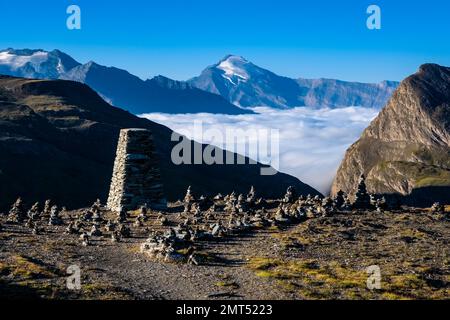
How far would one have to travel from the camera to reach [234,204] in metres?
59.3

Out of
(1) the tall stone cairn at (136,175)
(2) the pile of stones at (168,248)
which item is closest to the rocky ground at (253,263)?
(2) the pile of stones at (168,248)

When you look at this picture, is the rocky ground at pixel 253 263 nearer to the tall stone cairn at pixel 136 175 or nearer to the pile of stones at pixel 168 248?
the pile of stones at pixel 168 248

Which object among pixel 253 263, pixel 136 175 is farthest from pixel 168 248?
pixel 136 175

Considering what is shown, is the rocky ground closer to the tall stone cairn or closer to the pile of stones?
the pile of stones

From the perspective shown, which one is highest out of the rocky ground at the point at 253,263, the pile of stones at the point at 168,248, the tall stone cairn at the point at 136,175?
the tall stone cairn at the point at 136,175

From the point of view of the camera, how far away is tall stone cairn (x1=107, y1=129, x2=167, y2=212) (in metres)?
57.5

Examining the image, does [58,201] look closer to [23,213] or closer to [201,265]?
[23,213]

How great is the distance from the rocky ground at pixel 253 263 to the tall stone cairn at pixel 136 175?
7753mm

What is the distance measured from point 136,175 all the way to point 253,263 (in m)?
26.2

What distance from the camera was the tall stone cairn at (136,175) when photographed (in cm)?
5753

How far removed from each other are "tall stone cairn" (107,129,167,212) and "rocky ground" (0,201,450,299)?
775cm

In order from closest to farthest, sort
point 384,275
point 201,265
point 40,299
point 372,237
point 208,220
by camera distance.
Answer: point 40,299, point 384,275, point 201,265, point 372,237, point 208,220
